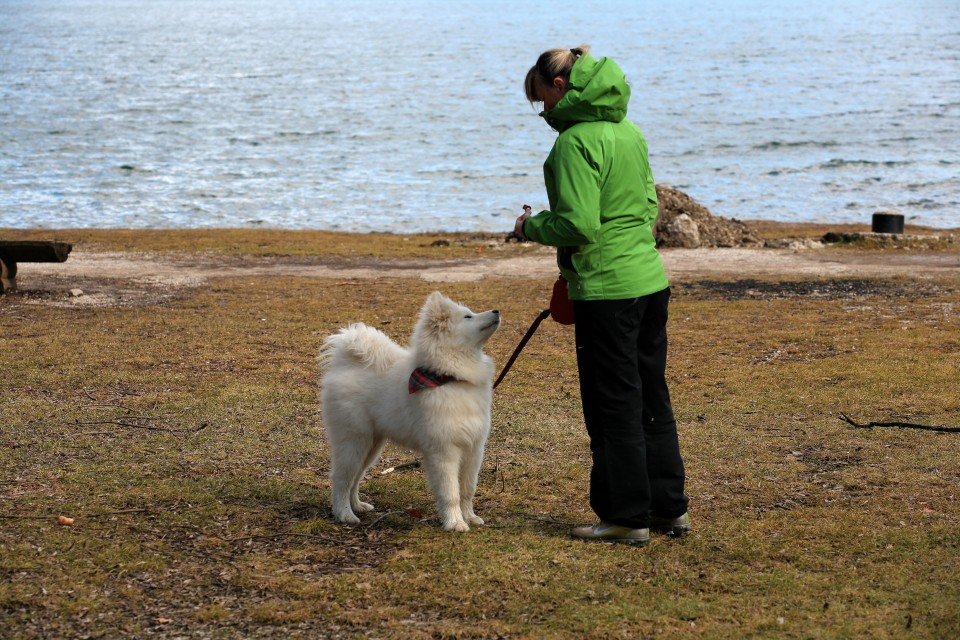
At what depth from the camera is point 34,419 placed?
8297 millimetres

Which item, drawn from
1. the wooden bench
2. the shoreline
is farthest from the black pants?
the wooden bench

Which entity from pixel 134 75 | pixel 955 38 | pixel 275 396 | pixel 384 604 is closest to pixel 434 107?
pixel 134 75

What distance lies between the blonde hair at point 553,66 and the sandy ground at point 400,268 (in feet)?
34.8

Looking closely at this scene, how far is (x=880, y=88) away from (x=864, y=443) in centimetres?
8301

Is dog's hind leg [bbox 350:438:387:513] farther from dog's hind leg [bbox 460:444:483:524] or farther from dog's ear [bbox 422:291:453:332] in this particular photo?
dog's ear [bbox 422:291:453:332]

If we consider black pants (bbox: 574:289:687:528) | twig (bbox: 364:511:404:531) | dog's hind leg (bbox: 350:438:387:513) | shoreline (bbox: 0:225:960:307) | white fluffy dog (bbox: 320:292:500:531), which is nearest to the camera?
black pants (bbox: 574:289:687:528)

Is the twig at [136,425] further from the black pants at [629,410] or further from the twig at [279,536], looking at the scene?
the black pants at [629,410]

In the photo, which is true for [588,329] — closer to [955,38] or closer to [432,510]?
[432,510]

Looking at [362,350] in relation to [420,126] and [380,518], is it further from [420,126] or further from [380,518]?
[420,126]

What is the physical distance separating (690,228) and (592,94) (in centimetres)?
1632

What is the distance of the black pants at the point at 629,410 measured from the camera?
5.37 meters

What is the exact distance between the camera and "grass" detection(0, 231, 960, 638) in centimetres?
482

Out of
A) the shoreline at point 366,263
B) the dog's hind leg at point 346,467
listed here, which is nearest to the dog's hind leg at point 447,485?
the dog's hind leg at point 346,467

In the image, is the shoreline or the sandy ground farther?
the shoreline
